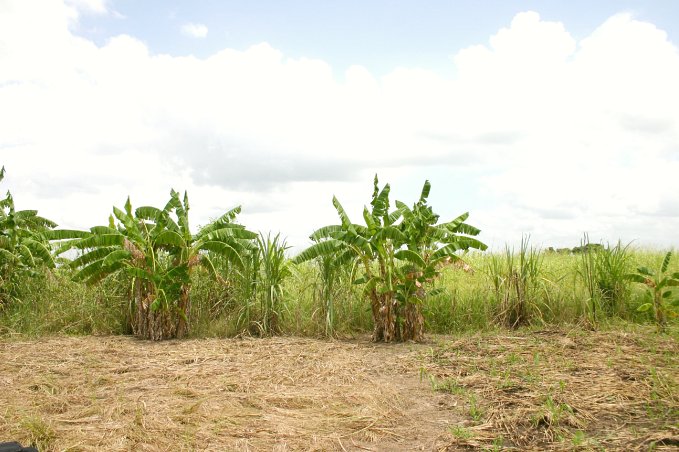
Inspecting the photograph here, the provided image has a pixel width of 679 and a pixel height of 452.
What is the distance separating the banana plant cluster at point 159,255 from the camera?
8.16 meters

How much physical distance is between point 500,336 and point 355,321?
90.0 inches

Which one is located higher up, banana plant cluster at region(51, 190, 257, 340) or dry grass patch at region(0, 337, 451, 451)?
banana plant cluster at region(51, 190, 257, 340)

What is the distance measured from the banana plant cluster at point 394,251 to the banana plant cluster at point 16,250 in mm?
4680

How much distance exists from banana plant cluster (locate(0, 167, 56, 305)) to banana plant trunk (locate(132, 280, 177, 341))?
217 centimetres

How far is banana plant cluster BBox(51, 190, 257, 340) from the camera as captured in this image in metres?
8.16

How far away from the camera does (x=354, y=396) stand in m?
4.86

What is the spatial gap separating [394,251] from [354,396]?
3037mm

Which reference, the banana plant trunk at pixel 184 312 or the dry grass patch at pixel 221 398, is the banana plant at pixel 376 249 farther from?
the banana plant trunk at pixel 184 312

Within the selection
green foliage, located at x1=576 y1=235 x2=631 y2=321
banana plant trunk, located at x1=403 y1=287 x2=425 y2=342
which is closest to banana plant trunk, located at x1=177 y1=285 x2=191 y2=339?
banana plant trunk, located at x1=403 y1=287 x2=425 y2=342

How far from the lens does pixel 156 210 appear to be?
8.83 metres

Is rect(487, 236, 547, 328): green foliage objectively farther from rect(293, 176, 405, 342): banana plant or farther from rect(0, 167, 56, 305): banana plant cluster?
rect(0, 167, 56, 305): banana plant cluster

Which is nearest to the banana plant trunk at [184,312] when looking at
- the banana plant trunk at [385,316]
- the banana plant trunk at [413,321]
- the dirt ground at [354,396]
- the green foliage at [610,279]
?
the dirt ground at [354,396]

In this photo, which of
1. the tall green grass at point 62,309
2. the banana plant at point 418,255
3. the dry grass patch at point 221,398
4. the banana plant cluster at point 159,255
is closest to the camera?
the dry grass patch at point 221,398

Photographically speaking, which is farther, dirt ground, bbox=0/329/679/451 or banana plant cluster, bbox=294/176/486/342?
banana plant cluster, bbox=294/176/486/342
